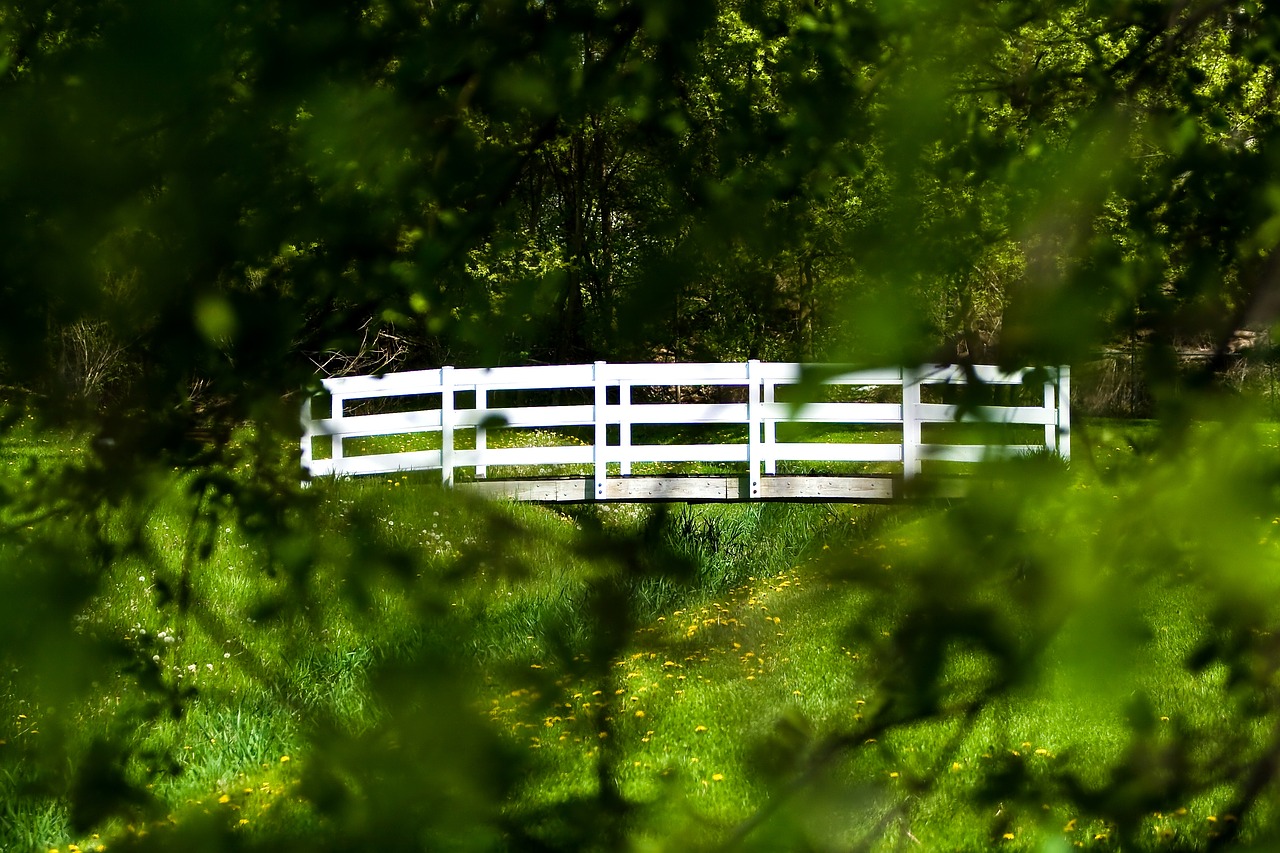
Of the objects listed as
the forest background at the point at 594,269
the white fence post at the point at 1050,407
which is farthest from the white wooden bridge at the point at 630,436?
the white fence post at the point at 1050,407

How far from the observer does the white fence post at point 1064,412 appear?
0.89 m

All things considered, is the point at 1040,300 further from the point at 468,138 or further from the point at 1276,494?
the point at 468,138

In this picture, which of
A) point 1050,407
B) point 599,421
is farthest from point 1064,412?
point 599,421

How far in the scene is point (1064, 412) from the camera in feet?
3.43

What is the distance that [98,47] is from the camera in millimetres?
723

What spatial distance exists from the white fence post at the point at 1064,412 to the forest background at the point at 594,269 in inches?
1.0

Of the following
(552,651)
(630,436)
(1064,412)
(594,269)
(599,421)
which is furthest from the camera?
(630,436)

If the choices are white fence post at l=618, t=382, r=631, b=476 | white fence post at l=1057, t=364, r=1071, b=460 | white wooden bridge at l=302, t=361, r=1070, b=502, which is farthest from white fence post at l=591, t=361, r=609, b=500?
white fence post at l=1057, t=364, r=1071, b=460

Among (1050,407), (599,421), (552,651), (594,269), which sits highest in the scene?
(599,421)

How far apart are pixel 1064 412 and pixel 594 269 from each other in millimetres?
543

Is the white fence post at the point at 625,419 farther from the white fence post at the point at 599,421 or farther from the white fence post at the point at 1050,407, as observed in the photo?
the white fence post at the point at 1050,407

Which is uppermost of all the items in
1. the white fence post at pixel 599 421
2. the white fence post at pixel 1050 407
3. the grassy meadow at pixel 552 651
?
the white fence post at pixel 599 421


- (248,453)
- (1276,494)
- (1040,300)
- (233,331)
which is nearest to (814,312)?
(1040,300)

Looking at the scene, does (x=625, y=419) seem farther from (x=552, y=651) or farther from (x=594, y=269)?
(x=552, y=651)
